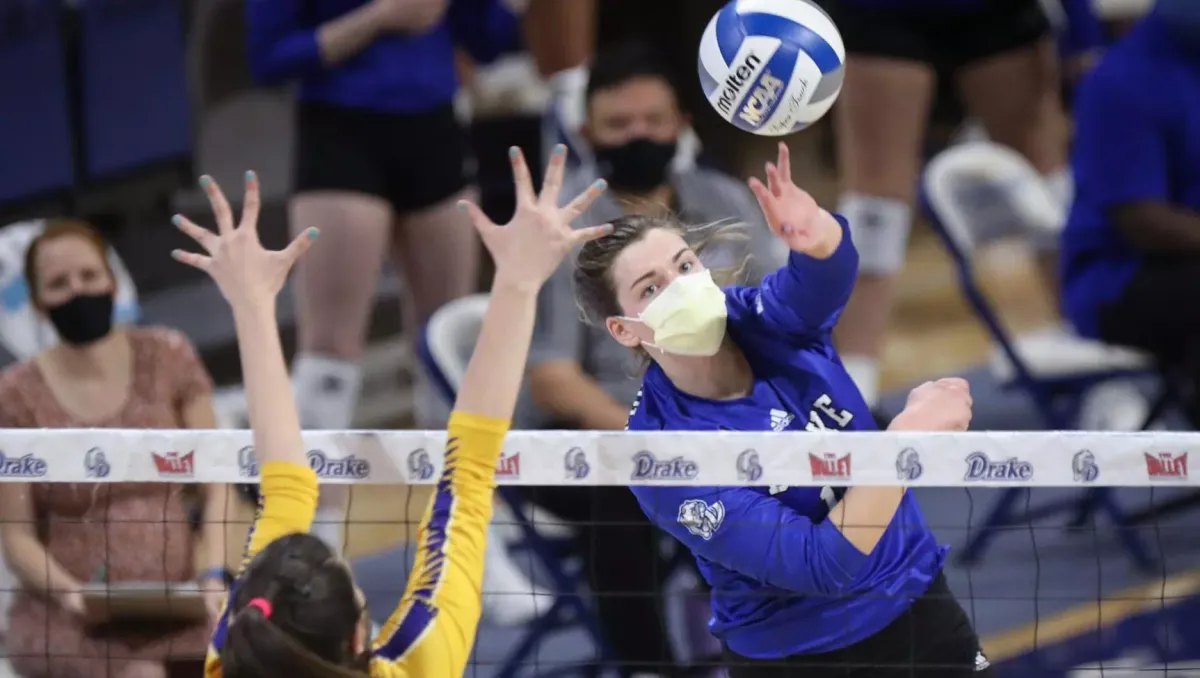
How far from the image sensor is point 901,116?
5645mm

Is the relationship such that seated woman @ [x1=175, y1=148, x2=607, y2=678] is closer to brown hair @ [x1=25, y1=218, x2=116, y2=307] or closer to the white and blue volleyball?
the white and blue volleyball

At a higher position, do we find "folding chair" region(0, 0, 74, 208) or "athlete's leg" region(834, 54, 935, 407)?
"folding chair" region(0, 0, 74, 208)

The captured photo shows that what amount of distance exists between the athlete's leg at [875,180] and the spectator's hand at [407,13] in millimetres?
1402

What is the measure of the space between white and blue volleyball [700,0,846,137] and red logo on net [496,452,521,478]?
82 centimetres

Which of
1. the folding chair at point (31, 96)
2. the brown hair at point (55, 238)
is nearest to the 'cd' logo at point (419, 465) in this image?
the brown hair at point (55, 238)

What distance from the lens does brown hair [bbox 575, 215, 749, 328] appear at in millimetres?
3129

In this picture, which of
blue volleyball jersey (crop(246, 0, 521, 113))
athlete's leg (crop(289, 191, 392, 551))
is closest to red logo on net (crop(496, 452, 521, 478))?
athlete's leg (crop(289, 191, 392, 551))

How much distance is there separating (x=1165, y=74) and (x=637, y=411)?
2819mm

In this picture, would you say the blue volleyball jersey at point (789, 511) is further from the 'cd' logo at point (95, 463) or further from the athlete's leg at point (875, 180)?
→ the athlete's leg at point (875, 180)

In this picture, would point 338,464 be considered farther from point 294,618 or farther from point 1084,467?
point 1084,467

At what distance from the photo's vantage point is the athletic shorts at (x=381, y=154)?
16.8 ft

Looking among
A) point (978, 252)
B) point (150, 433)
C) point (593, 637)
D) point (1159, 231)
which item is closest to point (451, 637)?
point (150, 433)

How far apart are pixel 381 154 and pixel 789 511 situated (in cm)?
264

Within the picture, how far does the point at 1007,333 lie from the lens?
5.79 m
